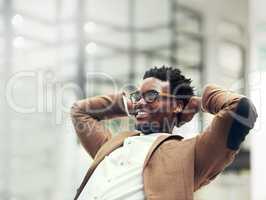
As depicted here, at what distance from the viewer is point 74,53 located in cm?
255

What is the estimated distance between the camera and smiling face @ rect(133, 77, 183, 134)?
157 cm

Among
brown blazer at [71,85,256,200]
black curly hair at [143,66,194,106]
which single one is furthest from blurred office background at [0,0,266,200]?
brown blazer at [71,85,256,200]

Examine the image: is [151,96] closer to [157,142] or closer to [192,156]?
[157,142]

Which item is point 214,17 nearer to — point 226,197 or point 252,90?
point 252,90

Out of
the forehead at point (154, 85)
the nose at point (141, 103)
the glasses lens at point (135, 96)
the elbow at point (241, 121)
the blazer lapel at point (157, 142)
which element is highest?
the forehead at point (154, 85)

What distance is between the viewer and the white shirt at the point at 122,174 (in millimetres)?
1407

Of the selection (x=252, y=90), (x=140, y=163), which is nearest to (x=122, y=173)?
(x=140, y=163)

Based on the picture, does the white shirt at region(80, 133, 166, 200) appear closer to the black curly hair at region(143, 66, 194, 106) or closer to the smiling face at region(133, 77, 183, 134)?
the smiling face at region(133, 77, 183, 134)

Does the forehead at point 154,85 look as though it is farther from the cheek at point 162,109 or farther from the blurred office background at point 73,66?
the blurred office background at point 73,66

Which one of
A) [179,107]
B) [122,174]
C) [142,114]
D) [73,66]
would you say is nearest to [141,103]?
[142,114]

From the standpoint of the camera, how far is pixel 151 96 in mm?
1563

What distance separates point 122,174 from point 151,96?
12.2 inches

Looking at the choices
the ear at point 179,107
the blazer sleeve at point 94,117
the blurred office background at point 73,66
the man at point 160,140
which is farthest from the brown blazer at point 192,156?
the blurred office background at point 73,66

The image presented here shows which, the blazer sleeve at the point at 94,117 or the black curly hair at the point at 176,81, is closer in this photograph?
the black curly hair at the point at 176,81
